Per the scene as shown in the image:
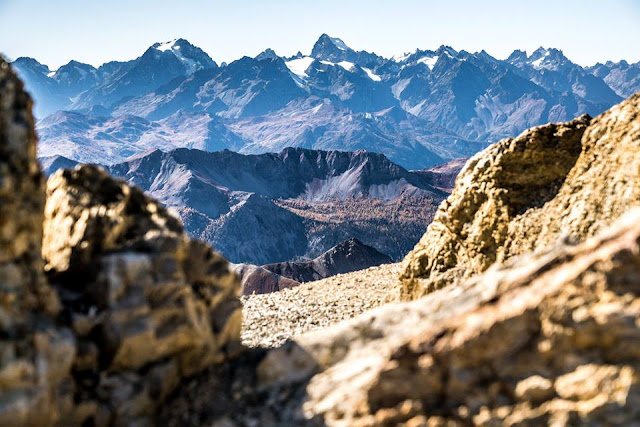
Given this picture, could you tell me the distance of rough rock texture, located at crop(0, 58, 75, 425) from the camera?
585 centimetres

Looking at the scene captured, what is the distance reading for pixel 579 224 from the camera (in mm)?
12539

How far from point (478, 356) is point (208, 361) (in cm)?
412

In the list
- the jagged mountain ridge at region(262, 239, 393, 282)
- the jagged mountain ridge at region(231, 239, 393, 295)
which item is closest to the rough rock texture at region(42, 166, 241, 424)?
the jagged mountain ridge at region(231, 239, 393, 295)

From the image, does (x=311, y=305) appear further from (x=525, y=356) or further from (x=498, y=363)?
(x=525, y=356)

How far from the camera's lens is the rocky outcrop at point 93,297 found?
20.3 feet

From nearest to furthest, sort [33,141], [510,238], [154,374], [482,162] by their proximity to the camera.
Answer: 1. [33,141]
2. [154,374]
3. [510,238]
4. [482,162]

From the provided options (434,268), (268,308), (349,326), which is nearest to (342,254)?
(268,308)

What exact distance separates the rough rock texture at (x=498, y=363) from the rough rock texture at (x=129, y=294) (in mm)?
659

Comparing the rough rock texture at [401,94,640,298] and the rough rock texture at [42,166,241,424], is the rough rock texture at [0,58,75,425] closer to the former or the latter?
the rough rock texture at [42,166,241,424]

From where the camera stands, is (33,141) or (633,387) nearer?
(633,387)

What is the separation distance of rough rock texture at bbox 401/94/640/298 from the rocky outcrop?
8.53 meters

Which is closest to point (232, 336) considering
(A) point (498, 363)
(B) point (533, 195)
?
(A) point (498, 363)

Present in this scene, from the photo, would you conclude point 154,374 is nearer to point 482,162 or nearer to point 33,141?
point 33,141

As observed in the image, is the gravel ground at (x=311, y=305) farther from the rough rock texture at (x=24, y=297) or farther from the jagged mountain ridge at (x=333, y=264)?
the jagged mountain ridge at (x=333, y=264)
